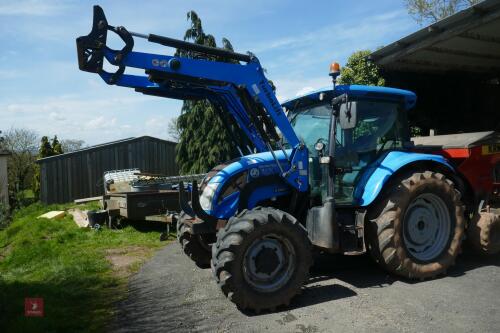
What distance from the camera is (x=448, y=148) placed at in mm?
6289

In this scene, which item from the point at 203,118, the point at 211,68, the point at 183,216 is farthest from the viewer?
the point at 203,118

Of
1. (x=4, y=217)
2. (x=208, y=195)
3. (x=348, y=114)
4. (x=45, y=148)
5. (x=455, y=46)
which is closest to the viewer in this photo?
(x=348, y=114)

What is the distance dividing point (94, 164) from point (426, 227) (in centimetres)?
1641

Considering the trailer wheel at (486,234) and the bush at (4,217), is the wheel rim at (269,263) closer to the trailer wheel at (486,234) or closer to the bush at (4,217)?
the trailer wheel at (486,234)

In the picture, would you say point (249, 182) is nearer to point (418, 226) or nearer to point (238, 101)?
point (238, 101)

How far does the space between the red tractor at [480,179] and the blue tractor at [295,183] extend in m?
0.35

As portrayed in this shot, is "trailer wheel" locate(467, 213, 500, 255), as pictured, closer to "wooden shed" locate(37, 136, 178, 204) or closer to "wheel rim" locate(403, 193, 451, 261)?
"wheel rim" locate(403, 193, 451, 261)

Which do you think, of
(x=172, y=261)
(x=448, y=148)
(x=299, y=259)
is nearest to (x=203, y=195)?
(x=299, y=259)

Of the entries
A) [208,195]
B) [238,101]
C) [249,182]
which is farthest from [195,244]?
[238,101]

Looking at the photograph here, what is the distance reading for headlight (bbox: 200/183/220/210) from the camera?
17.0 feet

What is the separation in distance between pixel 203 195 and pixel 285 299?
1.69 m

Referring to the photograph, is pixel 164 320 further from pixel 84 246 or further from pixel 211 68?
pixel 84 246

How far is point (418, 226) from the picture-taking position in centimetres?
549

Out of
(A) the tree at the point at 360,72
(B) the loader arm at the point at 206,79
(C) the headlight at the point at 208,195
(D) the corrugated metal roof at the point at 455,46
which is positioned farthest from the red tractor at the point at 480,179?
(A) the tree at the point at 360,72
